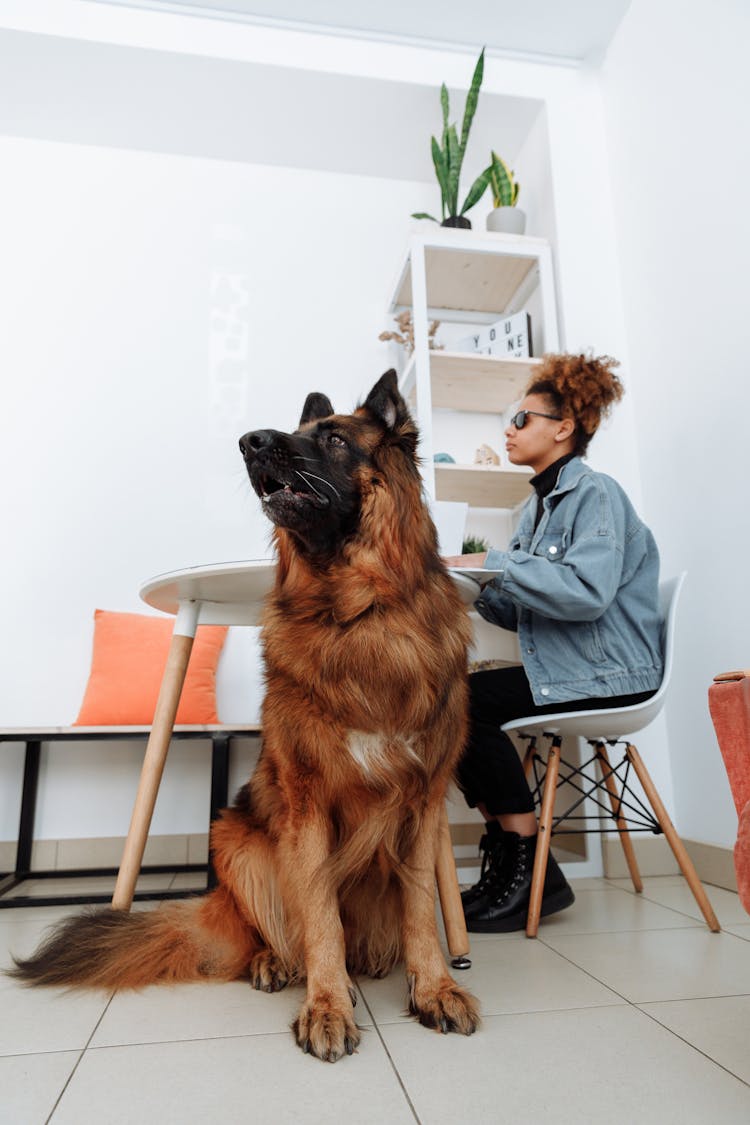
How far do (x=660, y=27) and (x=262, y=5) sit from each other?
1649 mm

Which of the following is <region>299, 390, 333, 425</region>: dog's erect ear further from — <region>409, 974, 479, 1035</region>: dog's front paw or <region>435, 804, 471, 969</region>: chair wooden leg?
<region>409, 974, 479, 1035</region>: dog's front paw

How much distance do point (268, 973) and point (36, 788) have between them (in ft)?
5.50

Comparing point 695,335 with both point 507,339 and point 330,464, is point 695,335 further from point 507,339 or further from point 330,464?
point 330,464

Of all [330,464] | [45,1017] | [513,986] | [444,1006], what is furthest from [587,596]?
[45,1017]

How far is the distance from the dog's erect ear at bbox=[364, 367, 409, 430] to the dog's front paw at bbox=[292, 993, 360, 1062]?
1057 millimetres

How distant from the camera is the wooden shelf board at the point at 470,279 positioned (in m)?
3.03

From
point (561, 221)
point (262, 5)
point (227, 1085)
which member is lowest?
point (227, 1085)

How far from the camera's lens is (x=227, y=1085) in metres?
1.03

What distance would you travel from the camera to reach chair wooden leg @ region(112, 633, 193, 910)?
181cm

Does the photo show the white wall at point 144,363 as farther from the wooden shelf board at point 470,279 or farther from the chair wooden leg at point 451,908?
the chair wooden leg at point 451,908

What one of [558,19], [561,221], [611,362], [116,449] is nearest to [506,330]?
[561,221]

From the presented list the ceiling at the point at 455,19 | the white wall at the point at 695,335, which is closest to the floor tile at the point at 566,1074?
the white wall at the point at 695,335

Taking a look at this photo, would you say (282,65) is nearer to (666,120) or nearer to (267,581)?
(666,120)

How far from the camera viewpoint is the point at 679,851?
1894 millimetres
